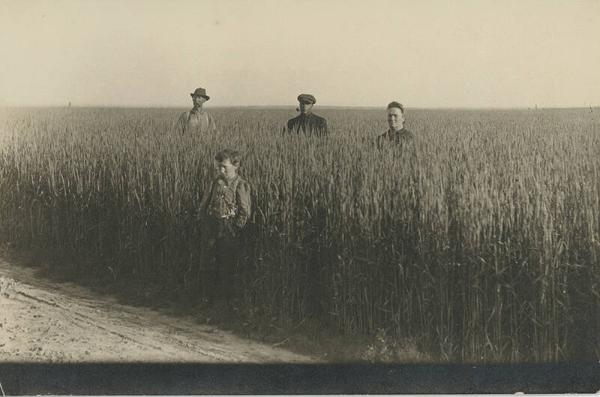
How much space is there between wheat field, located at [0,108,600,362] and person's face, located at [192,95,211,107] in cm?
14

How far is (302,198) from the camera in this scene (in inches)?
142

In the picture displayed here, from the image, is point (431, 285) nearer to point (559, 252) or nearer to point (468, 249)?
point (468, 249)

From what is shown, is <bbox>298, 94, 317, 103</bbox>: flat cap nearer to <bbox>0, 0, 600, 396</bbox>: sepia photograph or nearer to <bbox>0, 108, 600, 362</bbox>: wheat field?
<bbox>0, 0, 600, 396</bbox>: sepia photograph

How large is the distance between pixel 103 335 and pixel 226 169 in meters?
1.45

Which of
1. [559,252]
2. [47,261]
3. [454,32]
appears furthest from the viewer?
[47,261]

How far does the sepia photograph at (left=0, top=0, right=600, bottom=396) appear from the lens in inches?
134

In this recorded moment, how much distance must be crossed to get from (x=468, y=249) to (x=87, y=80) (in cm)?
300

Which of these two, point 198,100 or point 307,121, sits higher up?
point 198,100

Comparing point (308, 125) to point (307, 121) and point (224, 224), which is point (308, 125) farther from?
point (224, 224)

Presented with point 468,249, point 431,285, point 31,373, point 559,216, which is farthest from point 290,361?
point 559,216

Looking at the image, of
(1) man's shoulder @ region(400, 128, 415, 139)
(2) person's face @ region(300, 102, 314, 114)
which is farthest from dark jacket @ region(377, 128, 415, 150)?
(2) person's face @ region(300, 102, 314, 114)

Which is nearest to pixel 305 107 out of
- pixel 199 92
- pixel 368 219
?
pixel 199 92

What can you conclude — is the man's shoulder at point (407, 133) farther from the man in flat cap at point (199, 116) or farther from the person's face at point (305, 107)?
the man in flat cap at point (199, 116)

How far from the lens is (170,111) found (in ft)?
13.0
